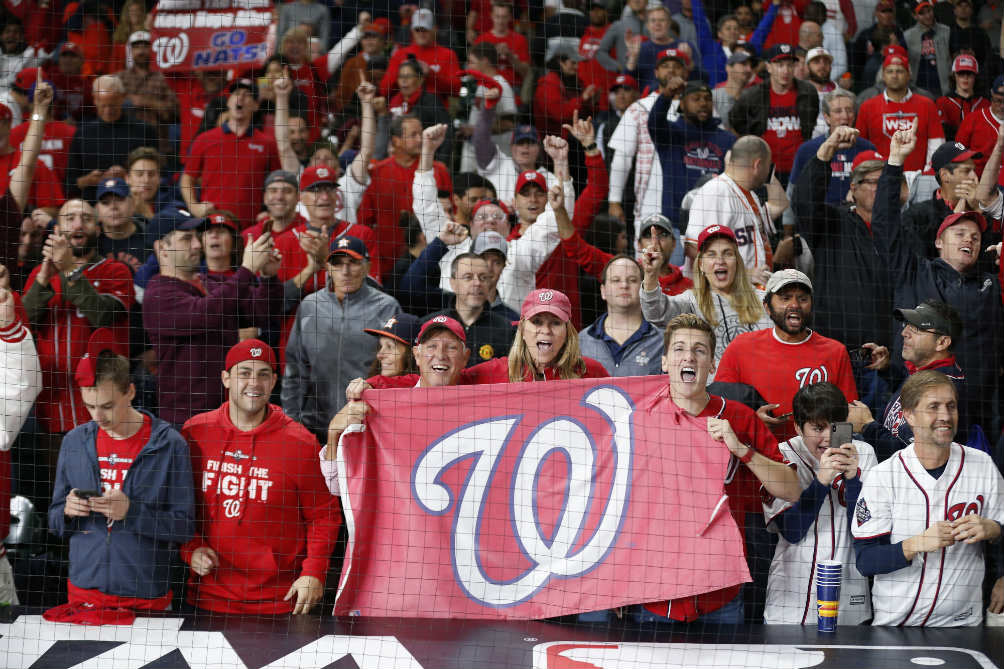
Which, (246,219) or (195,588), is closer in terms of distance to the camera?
(195,588)

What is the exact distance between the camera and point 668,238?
6.74 m

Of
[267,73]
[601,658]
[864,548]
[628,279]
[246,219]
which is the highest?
[267,73]

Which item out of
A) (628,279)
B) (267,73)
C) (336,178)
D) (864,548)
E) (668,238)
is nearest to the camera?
(864,548)

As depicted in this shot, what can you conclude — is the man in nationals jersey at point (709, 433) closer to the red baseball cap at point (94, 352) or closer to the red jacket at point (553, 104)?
the red baseball cap at point (94, 352)

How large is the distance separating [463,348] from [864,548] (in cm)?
196

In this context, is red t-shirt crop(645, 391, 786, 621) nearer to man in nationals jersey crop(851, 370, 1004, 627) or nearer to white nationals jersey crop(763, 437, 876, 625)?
white nationals jersey crop(763, 437, 876, 625)

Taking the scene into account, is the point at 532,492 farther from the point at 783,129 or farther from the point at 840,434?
the point at 783,129

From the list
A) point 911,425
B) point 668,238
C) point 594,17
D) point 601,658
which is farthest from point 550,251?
point 594,17

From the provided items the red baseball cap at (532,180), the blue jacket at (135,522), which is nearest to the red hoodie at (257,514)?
the blue jacket at (135,522)

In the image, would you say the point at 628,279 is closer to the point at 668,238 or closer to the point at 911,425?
the point at 668,238

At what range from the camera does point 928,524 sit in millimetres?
4984

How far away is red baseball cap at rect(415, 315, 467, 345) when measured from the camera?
5422 mm

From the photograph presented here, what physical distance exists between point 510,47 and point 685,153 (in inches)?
127

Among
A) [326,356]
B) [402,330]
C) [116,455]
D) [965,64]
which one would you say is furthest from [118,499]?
[965,64]
